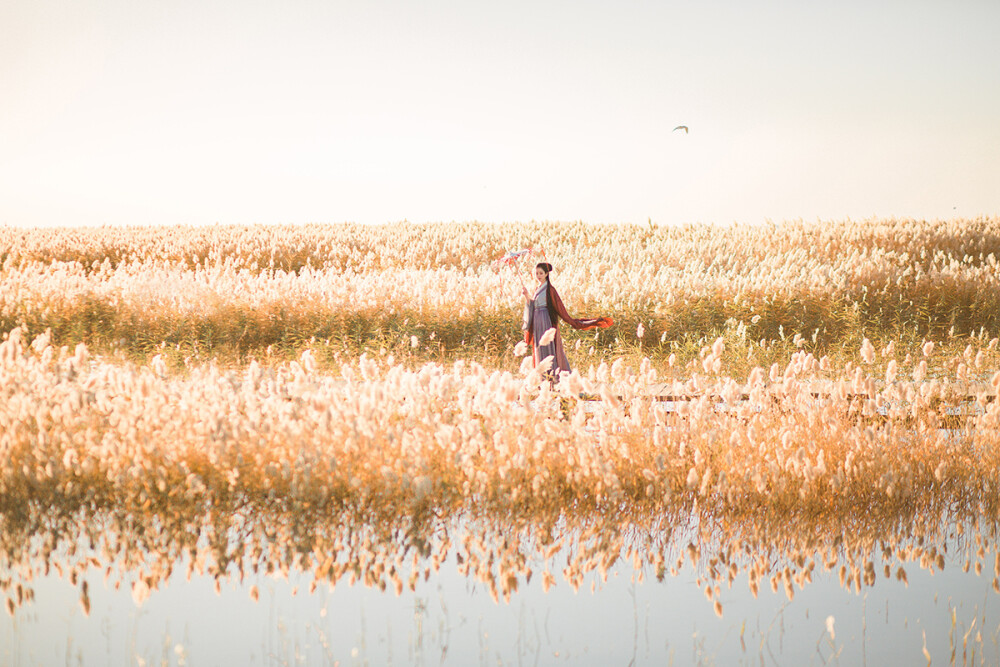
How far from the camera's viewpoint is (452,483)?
5.16m

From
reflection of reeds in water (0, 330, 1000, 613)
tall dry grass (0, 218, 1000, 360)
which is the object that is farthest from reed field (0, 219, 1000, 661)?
tall dry grass (0, 218, 1000, 360)

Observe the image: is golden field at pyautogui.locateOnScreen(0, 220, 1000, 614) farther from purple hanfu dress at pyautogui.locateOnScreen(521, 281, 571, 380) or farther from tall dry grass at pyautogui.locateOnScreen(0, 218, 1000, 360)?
tall dry grass at pyautogui.locateOnScreen(0, 218, 1000, 360)

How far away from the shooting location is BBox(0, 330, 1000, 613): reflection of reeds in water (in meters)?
4.30

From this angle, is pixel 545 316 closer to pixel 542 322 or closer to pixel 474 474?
pixel 542 322

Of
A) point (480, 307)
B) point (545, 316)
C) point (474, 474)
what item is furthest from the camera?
point (480, 307)

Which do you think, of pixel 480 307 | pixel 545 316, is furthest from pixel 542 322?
pixel 480 307

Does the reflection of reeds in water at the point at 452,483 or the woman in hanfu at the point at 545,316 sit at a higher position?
the woman in hanfu at the point at 545,316

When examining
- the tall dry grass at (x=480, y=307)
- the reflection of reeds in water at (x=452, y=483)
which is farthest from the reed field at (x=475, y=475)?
the tall dry grass at (x=480, y=307)

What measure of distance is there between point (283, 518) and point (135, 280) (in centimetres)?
1200

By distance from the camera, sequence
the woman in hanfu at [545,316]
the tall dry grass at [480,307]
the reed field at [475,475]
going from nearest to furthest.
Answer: the reed field at [475,475], the woman in hanfu at [545,316], the tall dry grass at [480,307]

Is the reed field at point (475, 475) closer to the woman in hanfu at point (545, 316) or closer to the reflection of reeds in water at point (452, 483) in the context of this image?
the reflection of reeds in water at point (452, 483)

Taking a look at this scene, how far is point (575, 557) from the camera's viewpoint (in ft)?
13.9

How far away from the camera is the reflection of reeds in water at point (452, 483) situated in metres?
4.30

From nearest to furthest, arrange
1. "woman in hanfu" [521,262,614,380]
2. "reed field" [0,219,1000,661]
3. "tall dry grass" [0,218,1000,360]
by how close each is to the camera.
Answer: "reed field" [0,219,1000,661] → "woman in hanfu" [521,262,614,380] → "tall dry grass" [0,218,1000,360]
